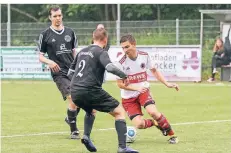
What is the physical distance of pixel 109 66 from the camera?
9086mm

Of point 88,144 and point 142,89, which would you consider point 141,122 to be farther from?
point 88,144

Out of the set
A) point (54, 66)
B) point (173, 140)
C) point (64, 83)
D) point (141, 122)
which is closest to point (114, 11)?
point (64, 83)

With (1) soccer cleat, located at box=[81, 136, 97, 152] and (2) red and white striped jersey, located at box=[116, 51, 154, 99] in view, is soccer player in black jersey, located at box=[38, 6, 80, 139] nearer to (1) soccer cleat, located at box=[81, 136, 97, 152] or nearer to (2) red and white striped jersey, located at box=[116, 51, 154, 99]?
(2) red and white striped jersey, located at box=[116, 51, 154, 99]

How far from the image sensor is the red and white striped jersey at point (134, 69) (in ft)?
35.2

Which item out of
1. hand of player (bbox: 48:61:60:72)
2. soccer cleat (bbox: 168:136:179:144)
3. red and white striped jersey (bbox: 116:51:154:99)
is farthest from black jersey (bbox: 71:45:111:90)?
hand of player (bbox: 48:61:60:72)

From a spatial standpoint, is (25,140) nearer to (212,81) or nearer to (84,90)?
(84,90)

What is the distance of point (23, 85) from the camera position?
81.7ft

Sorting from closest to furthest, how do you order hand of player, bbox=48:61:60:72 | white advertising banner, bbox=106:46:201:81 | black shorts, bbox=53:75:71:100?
hand of player, bbox=48:61:60:72, black shorts, bbox=53:75:71:100, white advertising banner, bbox=106:46:201:81

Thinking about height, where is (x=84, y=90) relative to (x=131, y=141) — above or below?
above

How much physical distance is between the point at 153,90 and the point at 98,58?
12782mm

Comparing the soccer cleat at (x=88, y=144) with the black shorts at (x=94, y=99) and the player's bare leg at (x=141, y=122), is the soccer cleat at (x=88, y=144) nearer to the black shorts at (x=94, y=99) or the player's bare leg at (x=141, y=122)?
the black shorts at (x=94, y=99)

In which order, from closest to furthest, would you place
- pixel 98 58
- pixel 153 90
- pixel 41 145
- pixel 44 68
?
1. pixel 98 58
2. pixel 41 145
3. pixel 153 90
4. pixel 44 68

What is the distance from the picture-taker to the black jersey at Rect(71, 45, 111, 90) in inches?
368

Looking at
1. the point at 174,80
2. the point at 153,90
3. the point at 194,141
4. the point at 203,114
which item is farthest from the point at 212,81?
the point at 194,141
